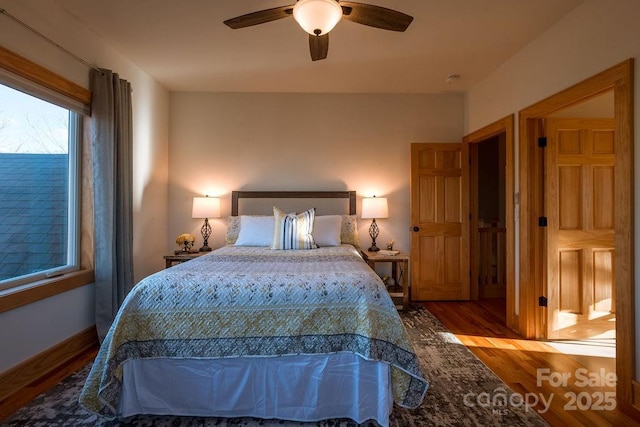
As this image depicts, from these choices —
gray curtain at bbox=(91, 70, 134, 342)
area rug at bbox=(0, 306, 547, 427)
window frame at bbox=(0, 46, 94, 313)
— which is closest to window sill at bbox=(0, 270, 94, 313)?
window frame at bbox=(0, 46, 94, 313)

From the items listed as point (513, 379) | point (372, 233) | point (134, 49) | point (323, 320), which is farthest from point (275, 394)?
point (134, 49)

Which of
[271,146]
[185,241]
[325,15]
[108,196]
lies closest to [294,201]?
[271,146]

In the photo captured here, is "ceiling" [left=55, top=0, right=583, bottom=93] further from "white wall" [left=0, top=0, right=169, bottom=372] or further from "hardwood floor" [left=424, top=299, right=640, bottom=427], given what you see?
"hardwood floor" [left=424, top=299, right=640, bottom=427]

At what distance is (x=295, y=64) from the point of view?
318 centimetres

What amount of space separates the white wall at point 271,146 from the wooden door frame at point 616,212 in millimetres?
1488

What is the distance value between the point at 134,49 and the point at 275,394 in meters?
3.19

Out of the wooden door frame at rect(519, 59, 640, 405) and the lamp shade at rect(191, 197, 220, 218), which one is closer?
the wooden door frame at rect(519, 59, 640, 405)

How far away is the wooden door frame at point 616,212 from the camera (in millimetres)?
1832

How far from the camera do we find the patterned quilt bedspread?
161 cm

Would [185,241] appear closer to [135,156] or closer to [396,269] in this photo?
[135,156]

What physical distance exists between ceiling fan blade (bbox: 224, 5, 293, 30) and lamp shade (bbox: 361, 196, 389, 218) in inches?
90.6

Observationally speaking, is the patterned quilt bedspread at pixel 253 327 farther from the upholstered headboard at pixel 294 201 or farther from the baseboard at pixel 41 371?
the upholstered headboard at pixel 294 201

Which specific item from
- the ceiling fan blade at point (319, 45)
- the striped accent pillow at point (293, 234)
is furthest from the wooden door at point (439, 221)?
the ceiling fan blade at point (319, 45)

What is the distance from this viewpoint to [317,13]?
1.75 metres
